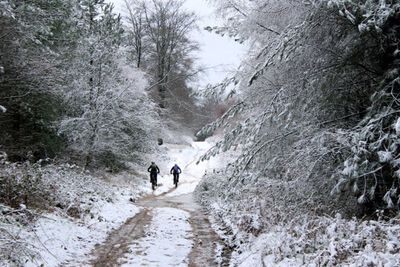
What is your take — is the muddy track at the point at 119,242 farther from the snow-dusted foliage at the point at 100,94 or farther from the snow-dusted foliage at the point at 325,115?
the snow-dusted foliage at the point at 100,94

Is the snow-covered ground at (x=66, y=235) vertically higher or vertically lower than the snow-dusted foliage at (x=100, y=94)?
lower

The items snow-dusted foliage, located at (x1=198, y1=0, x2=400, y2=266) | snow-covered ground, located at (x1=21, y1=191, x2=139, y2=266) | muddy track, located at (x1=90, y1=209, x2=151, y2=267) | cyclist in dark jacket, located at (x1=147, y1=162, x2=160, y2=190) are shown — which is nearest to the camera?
snow-dusted foliage, located at (x1=198, y1=0, x2=400, y2=266)

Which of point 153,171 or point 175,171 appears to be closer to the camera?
point 153,171

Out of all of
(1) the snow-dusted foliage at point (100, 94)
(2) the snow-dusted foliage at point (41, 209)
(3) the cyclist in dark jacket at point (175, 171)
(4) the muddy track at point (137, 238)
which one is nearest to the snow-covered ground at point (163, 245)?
(4) the muddy track at point (137, 238)

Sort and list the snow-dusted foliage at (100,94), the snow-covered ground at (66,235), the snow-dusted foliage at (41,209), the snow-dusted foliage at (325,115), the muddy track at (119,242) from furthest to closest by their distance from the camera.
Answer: the snow-dusted foliage at (100,94) → the muddy track at (119,242) → the snow-covered ground at (66,235) → the snow-dusted foliage at (325,115) → the snow-dusted foliage at (41,209)

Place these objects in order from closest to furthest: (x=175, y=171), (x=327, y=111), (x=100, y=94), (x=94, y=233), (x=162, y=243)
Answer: (x=327, y=111) < (x=162, y=243) < (x=94, y=233) < (x=100, y=94) < (x=175, y=171)

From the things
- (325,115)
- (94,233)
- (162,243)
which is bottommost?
(162,243)

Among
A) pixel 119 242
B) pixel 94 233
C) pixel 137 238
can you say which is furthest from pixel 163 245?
pixel 94 233

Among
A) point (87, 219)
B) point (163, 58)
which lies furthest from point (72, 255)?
point (163, 58)

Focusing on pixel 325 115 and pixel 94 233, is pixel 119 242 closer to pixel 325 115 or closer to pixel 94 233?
pixel 94 233

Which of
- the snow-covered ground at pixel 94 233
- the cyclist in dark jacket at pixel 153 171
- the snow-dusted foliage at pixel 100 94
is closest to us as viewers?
the snow-covered ground at pixel 94 233

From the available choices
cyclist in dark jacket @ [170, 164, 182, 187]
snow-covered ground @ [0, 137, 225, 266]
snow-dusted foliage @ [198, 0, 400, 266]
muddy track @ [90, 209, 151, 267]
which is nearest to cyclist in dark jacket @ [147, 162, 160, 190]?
cyclist in dark jacket @ [170, 164, 182, 187]

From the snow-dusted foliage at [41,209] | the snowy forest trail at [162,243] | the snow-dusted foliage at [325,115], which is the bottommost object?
the snowy forest trail at [162,243]

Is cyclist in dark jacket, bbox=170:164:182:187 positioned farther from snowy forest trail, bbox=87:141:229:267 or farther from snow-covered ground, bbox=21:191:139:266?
snow-covered ground, bbox=21:191:139:266
